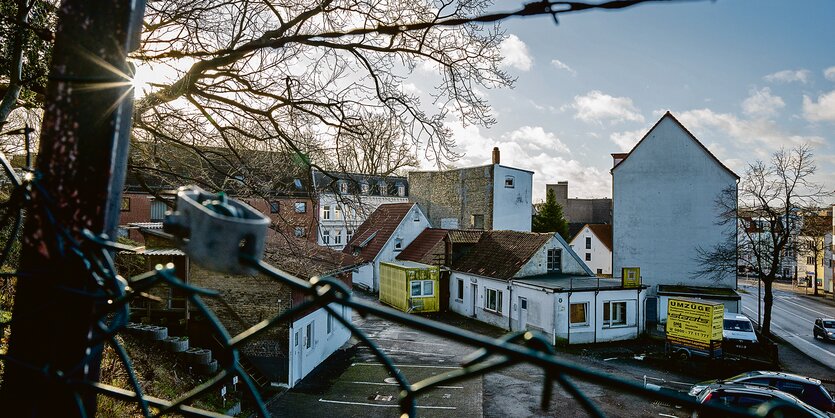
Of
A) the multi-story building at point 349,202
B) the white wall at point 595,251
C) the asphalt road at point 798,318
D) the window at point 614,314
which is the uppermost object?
the multi-story building at point 349,202

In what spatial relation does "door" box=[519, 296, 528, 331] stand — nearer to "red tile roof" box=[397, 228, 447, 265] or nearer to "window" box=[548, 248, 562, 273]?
→ "window" box=[548, 248, 562, 273]

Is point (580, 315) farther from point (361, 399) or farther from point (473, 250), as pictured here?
point (361, 399)

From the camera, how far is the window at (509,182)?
118ft

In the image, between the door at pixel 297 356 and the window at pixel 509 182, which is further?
the window at pixel 509 182

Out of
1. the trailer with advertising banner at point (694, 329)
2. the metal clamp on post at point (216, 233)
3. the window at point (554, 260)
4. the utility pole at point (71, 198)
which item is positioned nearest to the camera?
Result: the metal clamp on post at point (216, 233)

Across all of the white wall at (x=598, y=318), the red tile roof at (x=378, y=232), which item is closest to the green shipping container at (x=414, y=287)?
the red tile roof at (x=378, y=232)

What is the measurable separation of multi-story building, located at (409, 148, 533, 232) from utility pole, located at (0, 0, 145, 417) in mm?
34278

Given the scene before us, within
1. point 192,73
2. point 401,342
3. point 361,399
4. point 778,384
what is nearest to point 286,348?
point 361,399

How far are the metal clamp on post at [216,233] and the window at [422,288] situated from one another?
25221 millimetres

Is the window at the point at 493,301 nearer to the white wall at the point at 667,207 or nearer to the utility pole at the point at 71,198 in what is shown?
the white wall at the point at 667,207

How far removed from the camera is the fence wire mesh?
0.86 meters

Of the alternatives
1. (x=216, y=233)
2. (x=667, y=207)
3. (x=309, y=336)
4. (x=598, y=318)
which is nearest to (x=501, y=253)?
(x=598, y=318)

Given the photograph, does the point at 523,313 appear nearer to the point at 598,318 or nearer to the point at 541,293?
the point at 541,293

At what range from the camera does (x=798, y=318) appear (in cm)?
3422
